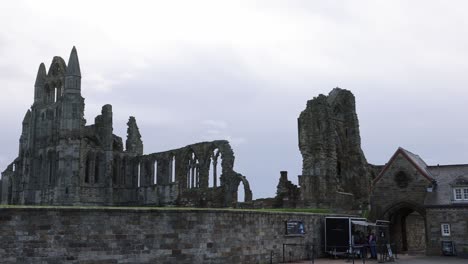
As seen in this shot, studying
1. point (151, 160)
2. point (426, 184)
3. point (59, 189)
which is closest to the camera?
point (426, 184)

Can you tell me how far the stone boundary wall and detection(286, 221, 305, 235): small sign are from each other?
1863 millimetres

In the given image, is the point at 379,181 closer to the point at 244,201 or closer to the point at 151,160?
the point at 244,201

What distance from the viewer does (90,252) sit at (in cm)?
1962

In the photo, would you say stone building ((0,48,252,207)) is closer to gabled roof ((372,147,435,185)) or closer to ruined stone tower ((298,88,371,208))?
ruined stone tower ((298,88,371,208))

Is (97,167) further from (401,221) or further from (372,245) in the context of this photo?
(372,245)

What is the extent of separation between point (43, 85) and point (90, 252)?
60.3 meters

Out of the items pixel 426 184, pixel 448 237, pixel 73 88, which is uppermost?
pixel 73 88

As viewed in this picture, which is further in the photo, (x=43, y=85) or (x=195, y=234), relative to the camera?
(x=43, y=85)

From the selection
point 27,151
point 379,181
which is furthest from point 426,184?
point 27,151

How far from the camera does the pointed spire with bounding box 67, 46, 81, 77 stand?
2707 inches

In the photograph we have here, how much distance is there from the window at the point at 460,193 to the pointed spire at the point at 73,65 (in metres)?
49.7

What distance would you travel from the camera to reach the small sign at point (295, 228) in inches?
1076

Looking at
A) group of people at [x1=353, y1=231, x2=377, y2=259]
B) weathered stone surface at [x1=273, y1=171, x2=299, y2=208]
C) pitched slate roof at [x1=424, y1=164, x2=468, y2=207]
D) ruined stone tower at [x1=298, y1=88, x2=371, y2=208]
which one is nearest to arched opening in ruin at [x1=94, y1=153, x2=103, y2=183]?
weathered stone surface at [x1=273, y1=171, x2=299, y2=208]

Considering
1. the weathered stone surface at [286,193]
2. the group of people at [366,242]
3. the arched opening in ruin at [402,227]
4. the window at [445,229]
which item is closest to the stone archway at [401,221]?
the arched opening in ruin at [402,227]
